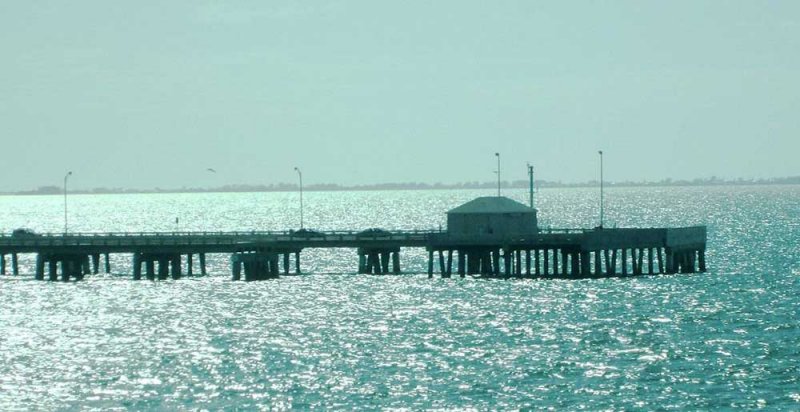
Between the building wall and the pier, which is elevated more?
the building wall

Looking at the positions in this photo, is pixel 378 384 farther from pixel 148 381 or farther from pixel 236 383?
pixel 148 381

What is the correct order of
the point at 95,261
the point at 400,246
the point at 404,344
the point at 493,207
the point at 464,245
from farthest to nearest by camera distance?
the point at 95,261 → the point at 493,207 → the point at 400,246 → the point at 464,245 → the point at 404,344

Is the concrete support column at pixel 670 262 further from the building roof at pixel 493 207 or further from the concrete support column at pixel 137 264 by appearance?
the concrete support column at pixel 137 264

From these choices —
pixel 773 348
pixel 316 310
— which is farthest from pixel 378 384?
pixel 316 310

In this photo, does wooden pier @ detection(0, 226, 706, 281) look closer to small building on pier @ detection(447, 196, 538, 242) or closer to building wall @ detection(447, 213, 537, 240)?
small building on pier @ detection(447, 196, 538, 242)

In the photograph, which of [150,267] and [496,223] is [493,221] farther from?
[150,267]

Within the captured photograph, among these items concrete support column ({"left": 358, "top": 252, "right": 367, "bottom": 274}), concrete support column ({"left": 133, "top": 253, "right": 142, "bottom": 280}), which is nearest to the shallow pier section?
concrete support column ({"left": 358, "top": 252, "right": 367, "bottom": 274})

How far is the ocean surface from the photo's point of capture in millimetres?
60375

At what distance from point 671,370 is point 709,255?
270 feet

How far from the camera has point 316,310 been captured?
9231 centimetres

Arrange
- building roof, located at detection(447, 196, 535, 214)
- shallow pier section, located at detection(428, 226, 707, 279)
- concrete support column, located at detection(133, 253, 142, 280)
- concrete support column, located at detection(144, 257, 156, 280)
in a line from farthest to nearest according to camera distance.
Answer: concrete support column, located at detection(133, 253, 142, 280)
concrete support column, located at detection(144, 257, 156, 280)
building roof, located at detection(447, 196, 535, 214)
shallow pier section, located at detection(428, 226, 707, 279)

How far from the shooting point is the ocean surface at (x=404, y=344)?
60375mm

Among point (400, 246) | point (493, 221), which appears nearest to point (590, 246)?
point (493, 221)

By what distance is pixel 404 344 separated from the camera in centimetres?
7531
